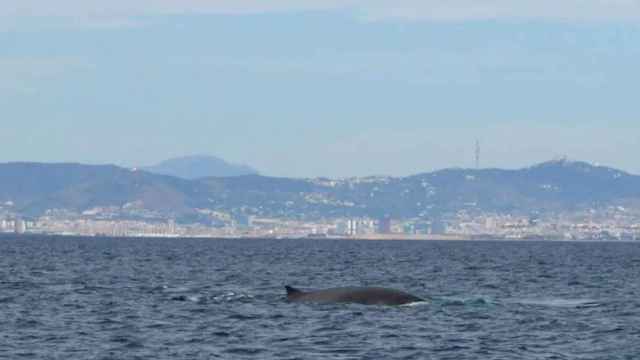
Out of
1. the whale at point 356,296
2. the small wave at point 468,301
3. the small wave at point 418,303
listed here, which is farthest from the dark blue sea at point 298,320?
the whale at point 356,296

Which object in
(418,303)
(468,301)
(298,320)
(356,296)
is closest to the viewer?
(298,320)

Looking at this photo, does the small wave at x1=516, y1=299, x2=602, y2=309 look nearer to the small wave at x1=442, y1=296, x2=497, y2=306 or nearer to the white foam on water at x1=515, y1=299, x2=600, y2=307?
the white foam on water at x1=515, y1=299, x2=600, y2=307

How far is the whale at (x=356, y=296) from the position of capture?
8638 cm

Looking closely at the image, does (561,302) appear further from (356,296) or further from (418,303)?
(356,296)

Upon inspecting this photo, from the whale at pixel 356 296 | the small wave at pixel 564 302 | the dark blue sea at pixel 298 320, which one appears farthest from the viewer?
the small wave at pixel 564 302

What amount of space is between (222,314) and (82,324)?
313 inches

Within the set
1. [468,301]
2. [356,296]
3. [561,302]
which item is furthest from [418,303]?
[561,302]

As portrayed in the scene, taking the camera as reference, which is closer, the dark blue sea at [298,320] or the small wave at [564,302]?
the dark blue sea at [298,320]

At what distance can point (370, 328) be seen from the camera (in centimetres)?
7338

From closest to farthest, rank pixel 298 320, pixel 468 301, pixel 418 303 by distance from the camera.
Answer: pixel 298 320
pixel 418 303
pixel 468 301

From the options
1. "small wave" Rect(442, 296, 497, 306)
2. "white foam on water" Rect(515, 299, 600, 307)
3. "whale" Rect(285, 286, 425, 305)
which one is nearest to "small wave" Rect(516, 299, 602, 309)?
"white foam on water" Rect(515, 299, 600, 307)

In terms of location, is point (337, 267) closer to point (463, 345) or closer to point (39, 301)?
point (39, 301)

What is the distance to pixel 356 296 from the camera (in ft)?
286

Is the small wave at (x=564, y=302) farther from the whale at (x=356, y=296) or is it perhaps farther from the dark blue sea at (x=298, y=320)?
the whale at (x=356, y=296)
